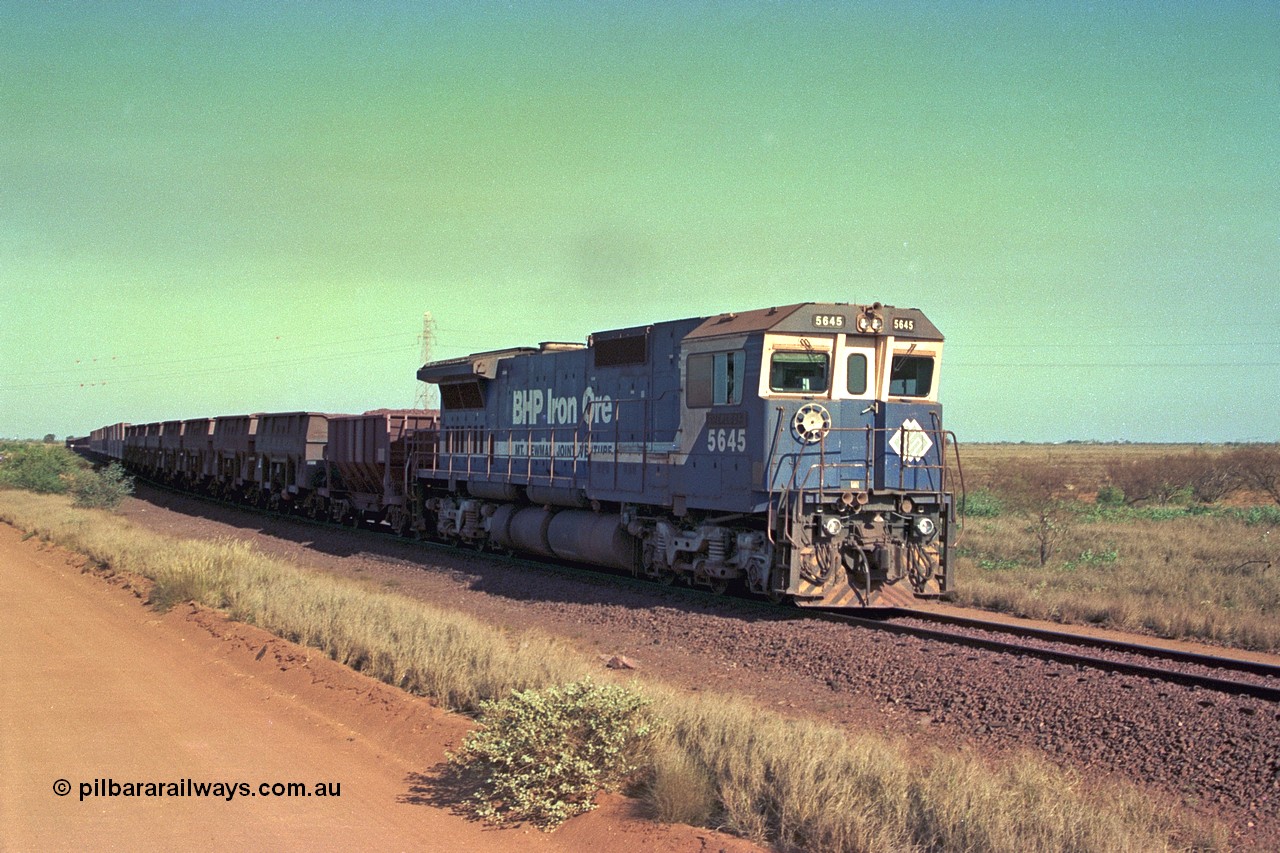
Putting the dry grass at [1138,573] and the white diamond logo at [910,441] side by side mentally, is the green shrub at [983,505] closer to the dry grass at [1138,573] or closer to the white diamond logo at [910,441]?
the dry grass at [1138,573]

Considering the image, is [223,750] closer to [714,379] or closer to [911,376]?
[714,379]

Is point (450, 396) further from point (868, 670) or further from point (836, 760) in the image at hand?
point (836, 760)

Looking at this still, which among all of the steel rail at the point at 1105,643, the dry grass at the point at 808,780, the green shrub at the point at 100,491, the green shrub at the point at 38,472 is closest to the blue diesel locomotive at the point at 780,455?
the steel rail at the point at 1105,643

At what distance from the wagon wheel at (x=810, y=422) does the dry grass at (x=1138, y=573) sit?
413 cm

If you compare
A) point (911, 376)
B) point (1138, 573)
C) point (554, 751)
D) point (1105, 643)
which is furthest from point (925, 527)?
point (554, 751)

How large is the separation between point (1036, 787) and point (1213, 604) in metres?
10.2

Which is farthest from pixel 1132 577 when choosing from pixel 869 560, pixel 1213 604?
→ pixel 869 560

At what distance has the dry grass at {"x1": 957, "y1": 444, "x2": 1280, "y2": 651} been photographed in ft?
45.6

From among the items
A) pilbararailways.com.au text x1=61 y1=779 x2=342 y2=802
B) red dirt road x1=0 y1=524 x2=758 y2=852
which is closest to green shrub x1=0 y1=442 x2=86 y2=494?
red dirt road x1=0 y1=524 x2=758 y2=852

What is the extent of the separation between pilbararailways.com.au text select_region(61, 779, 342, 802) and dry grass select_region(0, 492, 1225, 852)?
2090 millimetres

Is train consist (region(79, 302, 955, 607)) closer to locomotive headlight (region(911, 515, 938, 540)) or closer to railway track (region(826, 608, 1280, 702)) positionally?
locomotive headlight (region(911, 515, 938, 540))

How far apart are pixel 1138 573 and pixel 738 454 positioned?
29.3 feet

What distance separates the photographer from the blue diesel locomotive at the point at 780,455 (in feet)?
45.7

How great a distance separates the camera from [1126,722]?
28.4ft
